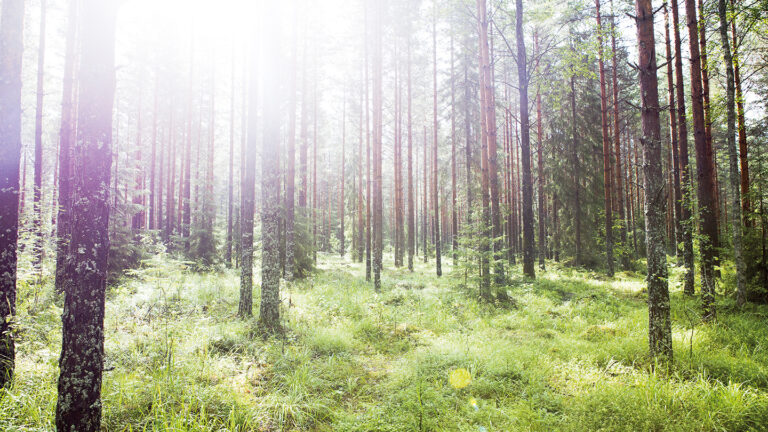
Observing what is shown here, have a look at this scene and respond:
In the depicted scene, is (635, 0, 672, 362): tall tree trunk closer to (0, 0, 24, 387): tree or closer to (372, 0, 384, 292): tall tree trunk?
(372, 0, 384, 292): tall tree trunk

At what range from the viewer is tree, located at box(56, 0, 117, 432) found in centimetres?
311

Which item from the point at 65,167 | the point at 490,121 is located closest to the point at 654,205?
the point at 490,121

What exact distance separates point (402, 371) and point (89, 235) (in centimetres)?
452

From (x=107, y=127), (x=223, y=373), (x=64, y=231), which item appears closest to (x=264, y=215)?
(x=223, y=373)

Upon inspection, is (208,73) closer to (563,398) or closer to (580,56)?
(580,56)

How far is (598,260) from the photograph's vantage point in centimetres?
1744

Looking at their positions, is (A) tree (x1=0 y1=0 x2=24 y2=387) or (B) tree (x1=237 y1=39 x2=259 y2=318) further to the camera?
(B) tree (x1=237 y1=39 x2=259 y2=318)

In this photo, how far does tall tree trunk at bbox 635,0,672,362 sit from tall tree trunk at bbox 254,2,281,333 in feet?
22.7

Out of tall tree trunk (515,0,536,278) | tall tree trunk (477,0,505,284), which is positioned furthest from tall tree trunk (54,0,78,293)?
tall tree trunk (515,0,536,278)

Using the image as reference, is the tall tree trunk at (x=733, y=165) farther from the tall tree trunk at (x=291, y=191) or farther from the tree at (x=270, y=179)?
the tall tree trunk at (x=291, y=191)

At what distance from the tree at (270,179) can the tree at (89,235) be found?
3.61 metres

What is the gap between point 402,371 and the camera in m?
5.16

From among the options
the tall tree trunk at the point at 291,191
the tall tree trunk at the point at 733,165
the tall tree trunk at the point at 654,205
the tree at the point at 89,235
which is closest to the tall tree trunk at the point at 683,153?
the tall tree trunk at the point at 733,165

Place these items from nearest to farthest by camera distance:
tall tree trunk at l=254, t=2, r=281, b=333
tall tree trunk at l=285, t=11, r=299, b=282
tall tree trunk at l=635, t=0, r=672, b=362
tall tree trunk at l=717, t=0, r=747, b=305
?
tall tree trunk at l=635, t=0, r=672, b=362 → tall tree trunk at l=254, t=2, r=281, b=333 → tall tree trunk at l=717, t=0, r=747, b=305 → tall tree trunk at l=285, t=11, r=299, b=282
